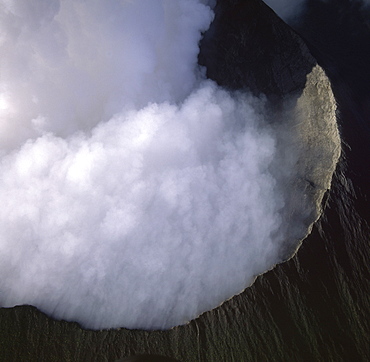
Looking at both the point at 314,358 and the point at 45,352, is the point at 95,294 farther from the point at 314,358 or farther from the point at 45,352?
the point at 314,358

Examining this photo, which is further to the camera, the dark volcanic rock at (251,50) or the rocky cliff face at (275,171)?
the dark volcanic rock at (251,50)

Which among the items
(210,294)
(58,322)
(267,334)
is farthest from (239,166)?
(58,322)

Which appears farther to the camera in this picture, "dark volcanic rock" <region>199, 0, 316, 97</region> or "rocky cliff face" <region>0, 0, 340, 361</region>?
"dark volcanic rock" <region>199, 0, 316, 97</region>

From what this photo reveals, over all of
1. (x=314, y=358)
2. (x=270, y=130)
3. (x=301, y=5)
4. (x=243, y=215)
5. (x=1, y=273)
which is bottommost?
(x=314, y=358)

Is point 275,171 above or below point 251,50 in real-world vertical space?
below
